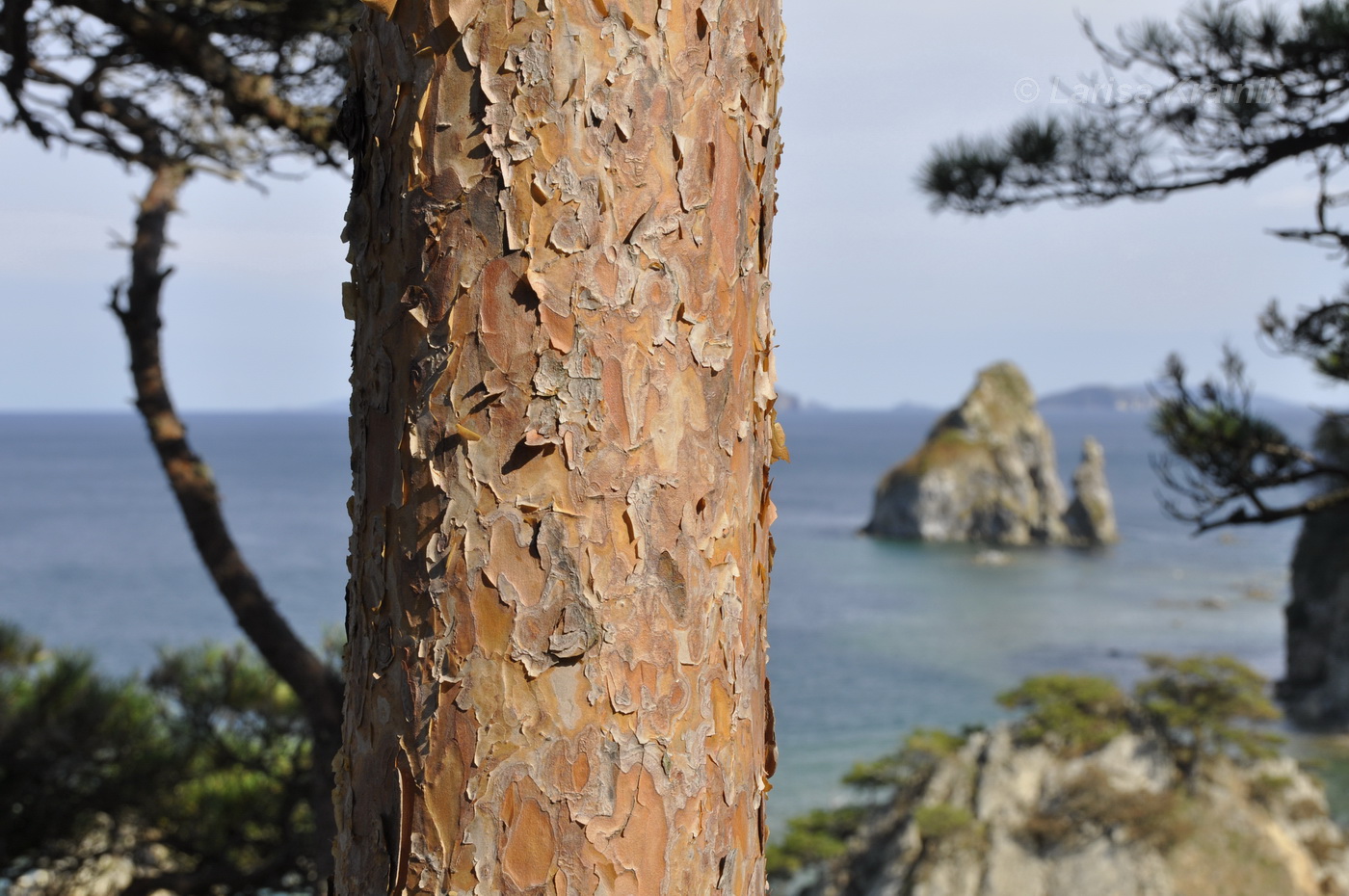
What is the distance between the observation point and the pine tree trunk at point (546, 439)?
0.93 m

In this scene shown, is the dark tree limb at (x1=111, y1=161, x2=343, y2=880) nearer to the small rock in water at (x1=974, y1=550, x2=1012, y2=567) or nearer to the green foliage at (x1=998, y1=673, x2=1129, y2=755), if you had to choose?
the green foliage at (x1=998, y1=673, x2=1129, y2=755)

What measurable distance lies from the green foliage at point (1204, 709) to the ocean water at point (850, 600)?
2.86 meters

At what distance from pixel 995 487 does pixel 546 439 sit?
5053 centimetres

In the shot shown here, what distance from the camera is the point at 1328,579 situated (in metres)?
24.0

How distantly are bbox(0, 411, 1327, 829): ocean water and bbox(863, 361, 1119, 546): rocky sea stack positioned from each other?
181 centimetres

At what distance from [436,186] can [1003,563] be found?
150ft

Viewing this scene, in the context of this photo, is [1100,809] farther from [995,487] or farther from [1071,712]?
[995,487]

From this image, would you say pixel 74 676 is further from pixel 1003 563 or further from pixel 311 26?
pixel 1003 563

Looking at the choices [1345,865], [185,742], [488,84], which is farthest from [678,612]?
[1345,865]

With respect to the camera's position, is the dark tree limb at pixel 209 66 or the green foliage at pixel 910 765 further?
the green foliage at pixel 910 765

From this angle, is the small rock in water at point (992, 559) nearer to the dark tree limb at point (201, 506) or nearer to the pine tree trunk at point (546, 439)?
the dark tree limb at point (201, 506)

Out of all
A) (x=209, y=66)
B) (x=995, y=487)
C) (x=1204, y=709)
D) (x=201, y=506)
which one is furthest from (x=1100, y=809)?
(x=995, y=487)

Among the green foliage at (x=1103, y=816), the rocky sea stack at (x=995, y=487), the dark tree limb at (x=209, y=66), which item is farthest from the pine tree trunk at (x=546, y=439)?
the rocky sea stack at (x=995, y=487)

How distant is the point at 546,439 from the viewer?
0.93m
